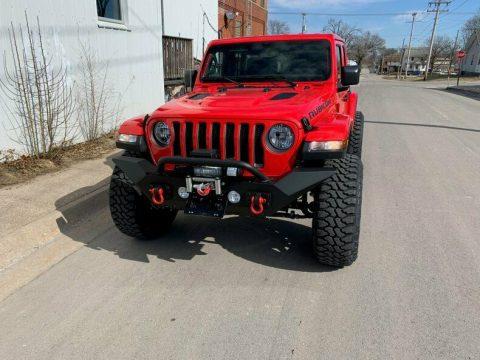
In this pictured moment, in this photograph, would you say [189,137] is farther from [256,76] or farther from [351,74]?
[351,74]

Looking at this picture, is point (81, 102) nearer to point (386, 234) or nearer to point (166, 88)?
point (166, 88)

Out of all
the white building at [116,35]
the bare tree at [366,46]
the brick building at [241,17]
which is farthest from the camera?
the bare tree at [366,46]

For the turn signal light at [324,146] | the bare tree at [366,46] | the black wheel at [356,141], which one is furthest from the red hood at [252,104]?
the bare tree at [366,46]

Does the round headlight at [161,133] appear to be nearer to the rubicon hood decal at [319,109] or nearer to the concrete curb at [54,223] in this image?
the rubicon hood decal at [319,109]

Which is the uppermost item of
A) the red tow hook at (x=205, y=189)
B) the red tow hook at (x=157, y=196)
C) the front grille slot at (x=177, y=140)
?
the front grille slot at (x=177, y=140)

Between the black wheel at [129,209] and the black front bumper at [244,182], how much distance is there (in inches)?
18.1

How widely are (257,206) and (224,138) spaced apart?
554 mm

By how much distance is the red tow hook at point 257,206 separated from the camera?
2924mm

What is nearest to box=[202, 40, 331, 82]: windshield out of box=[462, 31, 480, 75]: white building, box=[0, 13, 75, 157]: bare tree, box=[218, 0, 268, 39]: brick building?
box=[0, 13, 75, 157]: bare tree

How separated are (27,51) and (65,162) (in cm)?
158

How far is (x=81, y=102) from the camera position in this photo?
6.94 meters

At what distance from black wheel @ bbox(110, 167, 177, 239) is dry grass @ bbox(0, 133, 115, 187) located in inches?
80.4

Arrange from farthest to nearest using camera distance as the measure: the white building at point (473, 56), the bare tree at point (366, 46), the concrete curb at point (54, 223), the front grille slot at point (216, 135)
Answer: the bare tree at point (366, 46), the white building at point (473, 56), the concrete curb at point (54, 223), the front grille slot at point (216, 135)

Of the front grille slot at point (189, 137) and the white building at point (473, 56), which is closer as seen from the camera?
the front grille slot at point (189, 137)
